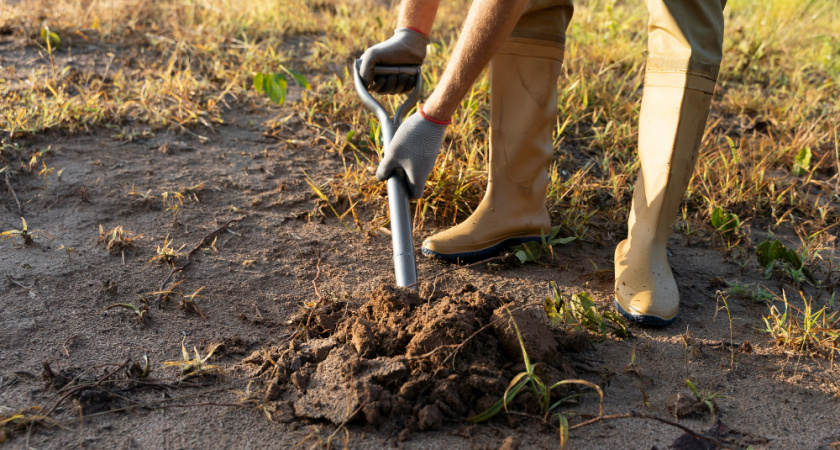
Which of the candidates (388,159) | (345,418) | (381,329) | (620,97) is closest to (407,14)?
(388,159)

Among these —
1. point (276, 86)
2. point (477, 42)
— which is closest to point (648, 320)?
point (477, 42)

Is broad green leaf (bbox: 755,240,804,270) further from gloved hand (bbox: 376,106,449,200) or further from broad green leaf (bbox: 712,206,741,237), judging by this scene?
gloved hand (bbox: 376,106,449,200)

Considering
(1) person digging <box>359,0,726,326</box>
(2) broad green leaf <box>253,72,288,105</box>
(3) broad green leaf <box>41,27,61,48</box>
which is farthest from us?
(3) broad green leaf <box>41,27,61,48</box>

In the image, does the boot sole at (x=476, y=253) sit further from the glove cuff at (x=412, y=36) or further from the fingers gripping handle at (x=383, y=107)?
the glove cuff at (x=412, y=36)

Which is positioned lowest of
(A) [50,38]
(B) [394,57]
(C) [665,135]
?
(A) [50,38]

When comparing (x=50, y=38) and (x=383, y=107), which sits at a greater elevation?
(x=383, y=107)

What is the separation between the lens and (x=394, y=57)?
2141 mm

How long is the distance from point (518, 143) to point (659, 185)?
527mm

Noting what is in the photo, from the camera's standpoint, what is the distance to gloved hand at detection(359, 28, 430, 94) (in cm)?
212

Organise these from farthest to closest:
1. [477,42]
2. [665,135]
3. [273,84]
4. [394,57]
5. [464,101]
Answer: [464,101]
[273,84]
[394,57]
[665,135]
[477,42]

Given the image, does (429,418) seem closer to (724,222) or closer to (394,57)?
(394,57)


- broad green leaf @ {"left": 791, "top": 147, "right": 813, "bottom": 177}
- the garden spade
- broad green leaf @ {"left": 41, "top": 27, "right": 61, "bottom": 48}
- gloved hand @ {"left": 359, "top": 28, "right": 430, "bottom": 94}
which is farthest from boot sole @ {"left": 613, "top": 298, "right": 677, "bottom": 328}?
broad green leaf @ {"left": 41, "top": 27, "right": 61, "bottom": 48}

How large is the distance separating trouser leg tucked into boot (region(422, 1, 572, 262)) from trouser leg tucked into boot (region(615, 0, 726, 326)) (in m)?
0.35

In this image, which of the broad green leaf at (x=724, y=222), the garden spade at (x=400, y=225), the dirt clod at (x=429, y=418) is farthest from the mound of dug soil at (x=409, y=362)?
the broad green leaf at (x=724, y=222)
